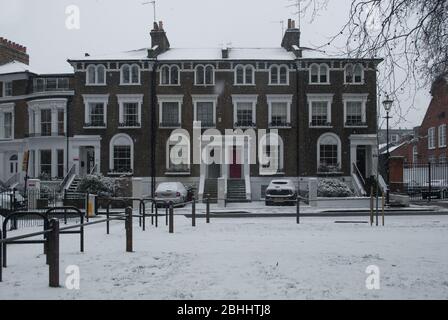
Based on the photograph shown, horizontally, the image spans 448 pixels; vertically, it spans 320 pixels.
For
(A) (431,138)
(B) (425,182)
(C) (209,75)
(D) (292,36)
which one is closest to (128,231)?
(C) (209,75)

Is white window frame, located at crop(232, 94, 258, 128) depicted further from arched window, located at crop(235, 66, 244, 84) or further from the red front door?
the red front door

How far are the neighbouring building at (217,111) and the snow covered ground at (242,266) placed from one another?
74.7ft

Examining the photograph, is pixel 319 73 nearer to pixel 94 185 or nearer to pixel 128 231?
pixel 94 185

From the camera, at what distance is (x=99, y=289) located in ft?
21.8

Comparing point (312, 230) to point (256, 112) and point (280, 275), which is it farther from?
point (256, 112)

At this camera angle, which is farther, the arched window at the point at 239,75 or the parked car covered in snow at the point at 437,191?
the arched window at the point at 239,75

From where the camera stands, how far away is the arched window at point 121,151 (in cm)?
3609

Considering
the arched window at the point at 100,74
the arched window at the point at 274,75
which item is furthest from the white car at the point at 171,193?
the arched window at the point at 274,75

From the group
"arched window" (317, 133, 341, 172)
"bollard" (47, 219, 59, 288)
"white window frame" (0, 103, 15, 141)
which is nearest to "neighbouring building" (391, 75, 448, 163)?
"arched window" (317, 133, 341, 172)

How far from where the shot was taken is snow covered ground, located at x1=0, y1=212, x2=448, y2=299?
254 inches

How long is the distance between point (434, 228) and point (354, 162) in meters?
20.7

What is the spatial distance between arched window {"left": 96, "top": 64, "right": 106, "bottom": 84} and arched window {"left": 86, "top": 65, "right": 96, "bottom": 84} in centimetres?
24

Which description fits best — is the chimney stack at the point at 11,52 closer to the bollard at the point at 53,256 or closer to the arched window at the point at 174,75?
the arched window at the point at 174,75

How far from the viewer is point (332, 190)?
101 ft
